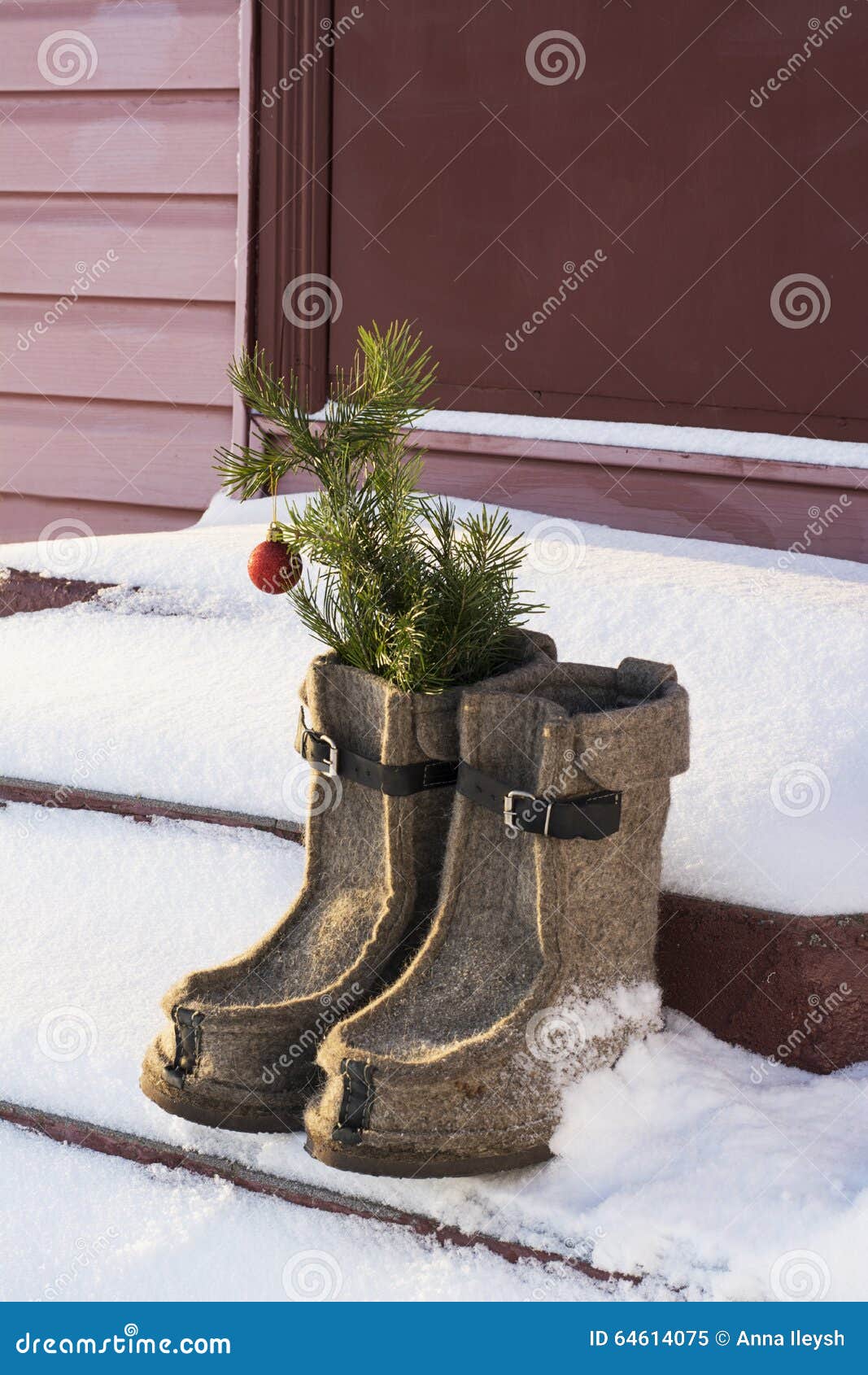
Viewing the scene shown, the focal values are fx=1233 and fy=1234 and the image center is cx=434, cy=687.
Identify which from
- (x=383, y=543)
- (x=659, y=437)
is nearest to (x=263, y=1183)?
(x=383, y=543)

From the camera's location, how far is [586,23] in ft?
8.54

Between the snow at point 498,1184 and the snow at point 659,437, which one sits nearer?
the snow at point 498,1184

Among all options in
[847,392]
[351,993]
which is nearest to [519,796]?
[351,993]

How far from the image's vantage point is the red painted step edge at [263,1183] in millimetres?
1102

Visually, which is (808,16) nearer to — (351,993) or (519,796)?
(519,796)

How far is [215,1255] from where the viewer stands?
45.0 inches

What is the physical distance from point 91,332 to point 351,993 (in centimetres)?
261

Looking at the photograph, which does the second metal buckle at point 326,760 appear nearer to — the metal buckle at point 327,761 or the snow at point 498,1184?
the metal buckle at point 327,761

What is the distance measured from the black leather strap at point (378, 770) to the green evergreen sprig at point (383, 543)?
81 millimetres

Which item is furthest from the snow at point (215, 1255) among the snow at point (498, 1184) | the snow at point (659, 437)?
the snow at point (659, 437)

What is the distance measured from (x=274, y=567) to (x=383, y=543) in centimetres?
11

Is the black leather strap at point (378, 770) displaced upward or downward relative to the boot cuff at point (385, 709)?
downward

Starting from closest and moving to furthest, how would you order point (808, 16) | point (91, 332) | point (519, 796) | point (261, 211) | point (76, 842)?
1. point (519, 796)
2. point (76, 842)
3. point (808, 16)
4. point (261, 211)
5. point (91, 332)

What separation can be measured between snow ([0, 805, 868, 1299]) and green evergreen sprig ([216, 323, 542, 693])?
445 millimetres
